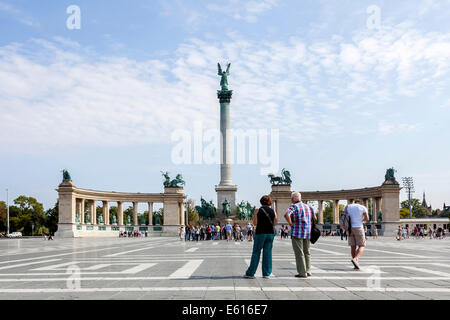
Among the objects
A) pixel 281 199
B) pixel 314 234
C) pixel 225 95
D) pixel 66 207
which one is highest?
pixel 225 95

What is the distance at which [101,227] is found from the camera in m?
91.4

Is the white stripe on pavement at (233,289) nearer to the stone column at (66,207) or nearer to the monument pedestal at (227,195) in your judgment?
the monument pedestal at (227,195)

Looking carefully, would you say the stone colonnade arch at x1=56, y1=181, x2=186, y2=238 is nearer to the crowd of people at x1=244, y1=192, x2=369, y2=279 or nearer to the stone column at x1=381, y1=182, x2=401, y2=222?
the stone column at x1=381, y1=182, x2=401, y2=222

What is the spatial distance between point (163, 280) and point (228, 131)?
243 ft

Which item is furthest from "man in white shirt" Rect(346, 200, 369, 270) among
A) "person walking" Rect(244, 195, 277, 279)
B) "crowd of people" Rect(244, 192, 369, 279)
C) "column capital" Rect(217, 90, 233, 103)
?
"column capital" Rect(217, 90, 233, 103)

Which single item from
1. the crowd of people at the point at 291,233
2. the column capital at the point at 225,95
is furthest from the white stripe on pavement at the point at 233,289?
the column capital at the point at 225,95

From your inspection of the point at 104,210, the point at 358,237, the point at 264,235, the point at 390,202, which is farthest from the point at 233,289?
the point at 104,210

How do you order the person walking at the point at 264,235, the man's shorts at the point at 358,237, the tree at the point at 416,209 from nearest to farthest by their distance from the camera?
the person walking at the point at 264,235
the man's shorts at the point at 358,237
the tree at the point at 416,209

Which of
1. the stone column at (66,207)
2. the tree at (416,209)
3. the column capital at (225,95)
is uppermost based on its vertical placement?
the column capital at (225,95)

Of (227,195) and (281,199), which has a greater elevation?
(227,195)

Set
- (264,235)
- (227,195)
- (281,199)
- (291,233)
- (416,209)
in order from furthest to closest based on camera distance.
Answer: (416,209) → (281,199) → (227,195) → (291,233) → (264,235)

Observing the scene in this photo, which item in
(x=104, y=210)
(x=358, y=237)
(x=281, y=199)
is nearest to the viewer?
(x=358, y=237)

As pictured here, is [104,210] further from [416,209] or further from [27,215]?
[416,209]
